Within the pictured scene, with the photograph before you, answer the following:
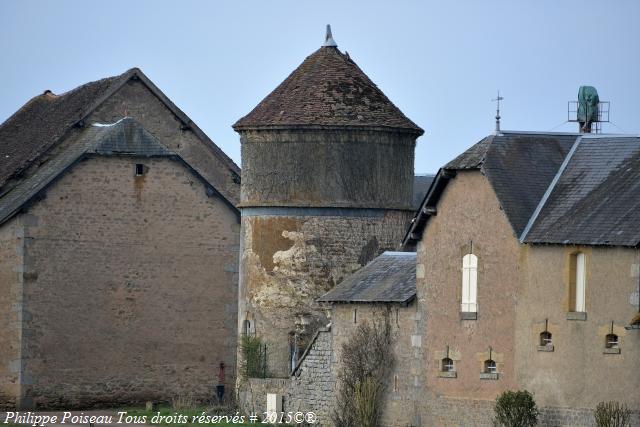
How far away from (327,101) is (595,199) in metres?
11.5

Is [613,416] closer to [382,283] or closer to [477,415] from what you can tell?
[477,415]

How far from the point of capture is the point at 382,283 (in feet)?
143

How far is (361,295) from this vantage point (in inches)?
1705

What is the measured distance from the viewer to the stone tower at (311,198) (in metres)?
47.8

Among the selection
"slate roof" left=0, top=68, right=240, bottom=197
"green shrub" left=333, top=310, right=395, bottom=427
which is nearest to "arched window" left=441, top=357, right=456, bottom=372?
"green shrub" left=333, top=310, right=395, bottom=427

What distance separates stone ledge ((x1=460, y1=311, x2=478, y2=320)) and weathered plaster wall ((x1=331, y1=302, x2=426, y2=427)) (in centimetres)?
153

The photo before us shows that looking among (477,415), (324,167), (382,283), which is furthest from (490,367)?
(324,167)

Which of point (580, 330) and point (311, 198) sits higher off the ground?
point (311, 198)

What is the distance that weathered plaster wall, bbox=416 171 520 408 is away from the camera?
3897 centimetres

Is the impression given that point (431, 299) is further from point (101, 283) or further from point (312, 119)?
point (101, 283)

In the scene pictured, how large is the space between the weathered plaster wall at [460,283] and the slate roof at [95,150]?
12.8 metres

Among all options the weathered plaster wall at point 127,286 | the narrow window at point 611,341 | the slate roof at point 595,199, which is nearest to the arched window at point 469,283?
the slate roof at point 595,199

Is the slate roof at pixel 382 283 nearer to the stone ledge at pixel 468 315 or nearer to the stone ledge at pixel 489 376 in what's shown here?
the stone ledge at pixel 468 315

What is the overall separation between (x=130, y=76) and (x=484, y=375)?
59.9 feet
